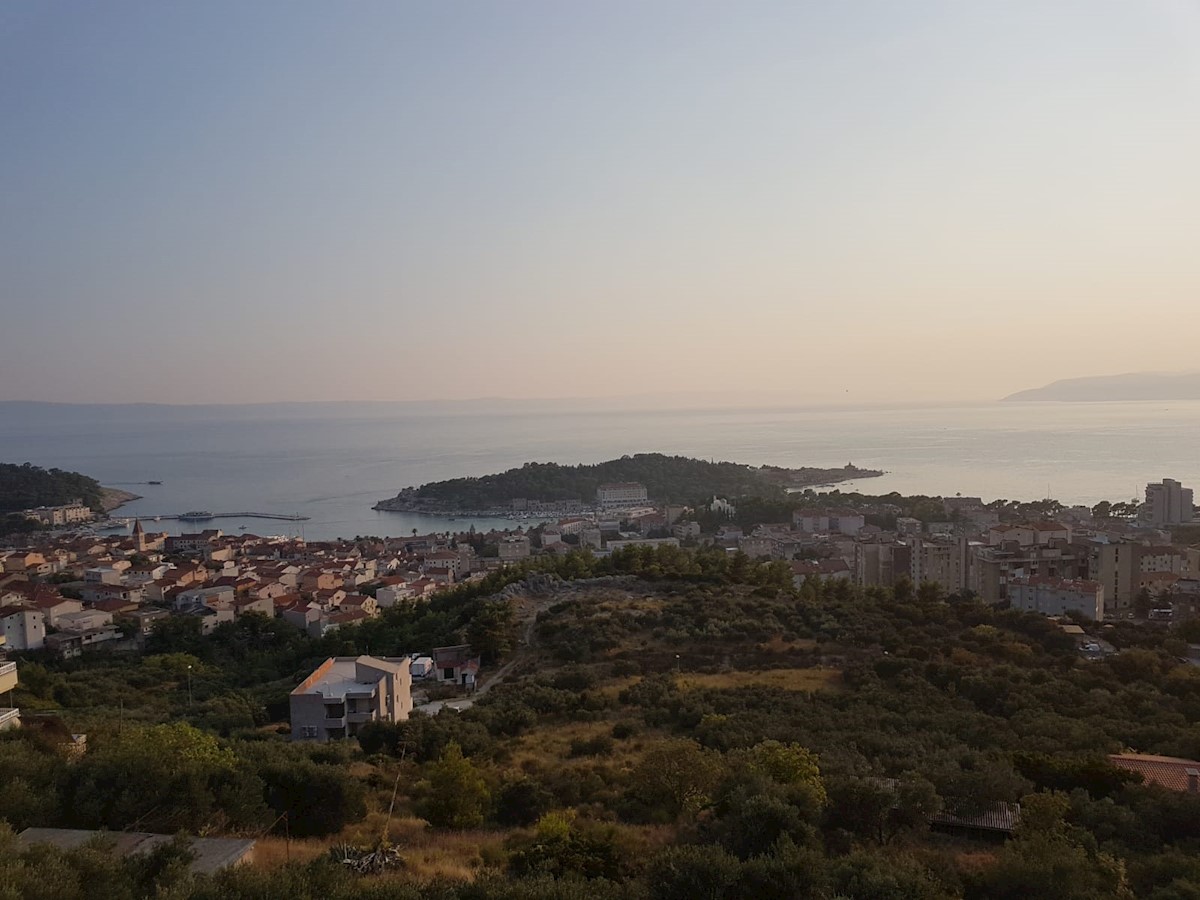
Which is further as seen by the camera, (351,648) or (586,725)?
(351,648)

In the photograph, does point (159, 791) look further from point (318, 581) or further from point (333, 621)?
point (318, 581)

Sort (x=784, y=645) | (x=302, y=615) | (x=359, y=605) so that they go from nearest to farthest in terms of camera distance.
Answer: (x=784, y=645) → (x=302, y=615) → (x=359, y=605)

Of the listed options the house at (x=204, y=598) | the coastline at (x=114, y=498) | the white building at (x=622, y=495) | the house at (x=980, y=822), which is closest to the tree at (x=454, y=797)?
the house at (x=980, y=822)

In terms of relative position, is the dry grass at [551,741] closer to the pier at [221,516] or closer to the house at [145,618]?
the house at [145,618]

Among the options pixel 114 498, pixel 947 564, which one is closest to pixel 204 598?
pixel 947 564

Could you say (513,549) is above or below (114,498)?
above

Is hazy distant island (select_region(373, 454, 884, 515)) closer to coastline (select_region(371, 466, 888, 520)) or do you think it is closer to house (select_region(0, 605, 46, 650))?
coastline (select_region(371, 466, 888, 520))

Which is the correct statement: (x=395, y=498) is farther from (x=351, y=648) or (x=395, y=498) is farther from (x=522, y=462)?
(x=351, y=648)

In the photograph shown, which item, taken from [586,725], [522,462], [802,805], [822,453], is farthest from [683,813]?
[822,453]
